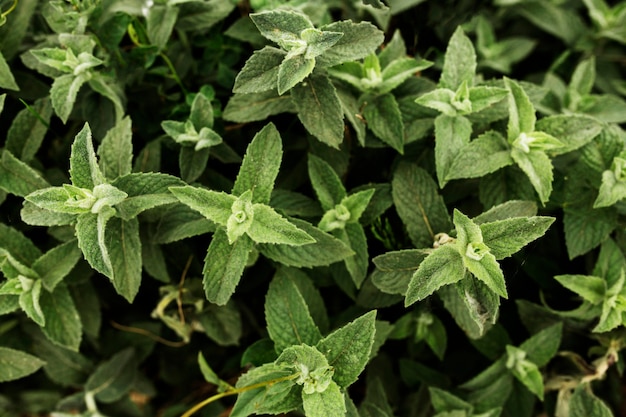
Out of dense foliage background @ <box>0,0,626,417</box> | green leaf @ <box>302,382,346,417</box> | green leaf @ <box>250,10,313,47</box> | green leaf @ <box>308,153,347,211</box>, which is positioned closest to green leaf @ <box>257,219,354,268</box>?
dense foliage background @ <box>0,0,626,417</box>

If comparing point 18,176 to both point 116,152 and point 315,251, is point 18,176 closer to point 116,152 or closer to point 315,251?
point 116,152

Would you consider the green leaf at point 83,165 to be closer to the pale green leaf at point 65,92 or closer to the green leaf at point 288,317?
the pale green leaf at point 65,92

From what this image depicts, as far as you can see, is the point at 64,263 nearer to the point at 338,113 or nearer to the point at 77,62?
the point at 77,62

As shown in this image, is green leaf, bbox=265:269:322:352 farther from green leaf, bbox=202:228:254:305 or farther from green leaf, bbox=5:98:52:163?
green leaf, bbox=5:98:52:163

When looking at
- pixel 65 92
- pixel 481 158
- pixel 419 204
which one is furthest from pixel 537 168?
pixel 65 92

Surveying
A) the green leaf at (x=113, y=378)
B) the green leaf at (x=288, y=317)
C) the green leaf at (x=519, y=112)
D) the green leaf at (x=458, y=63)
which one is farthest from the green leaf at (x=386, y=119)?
the green leaf at (x=113, y=378)

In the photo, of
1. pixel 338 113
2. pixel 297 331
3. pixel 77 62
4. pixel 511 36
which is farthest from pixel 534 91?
pixel 77 62
